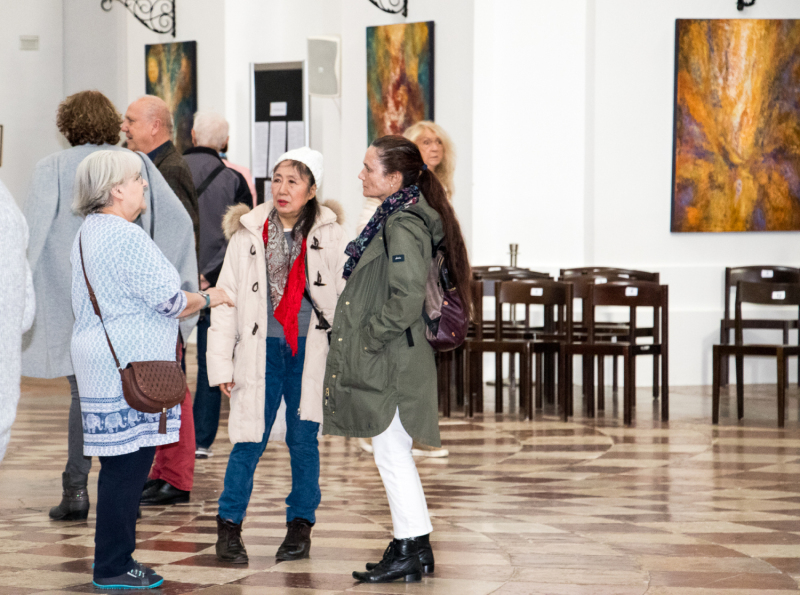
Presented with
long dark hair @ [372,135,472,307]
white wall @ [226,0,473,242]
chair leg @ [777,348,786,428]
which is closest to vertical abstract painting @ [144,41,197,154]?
white wall @ [226,0,473,242]

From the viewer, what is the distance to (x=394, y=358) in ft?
10.0

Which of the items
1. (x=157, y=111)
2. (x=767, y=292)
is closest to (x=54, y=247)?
(x=157, y=111)

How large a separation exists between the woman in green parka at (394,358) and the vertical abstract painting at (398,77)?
612 centimetres

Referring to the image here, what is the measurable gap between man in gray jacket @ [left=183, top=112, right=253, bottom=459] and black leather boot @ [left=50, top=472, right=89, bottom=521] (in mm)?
1222

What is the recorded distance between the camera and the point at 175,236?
385 centimetres

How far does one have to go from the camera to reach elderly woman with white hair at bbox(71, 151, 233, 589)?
2906 millimetres

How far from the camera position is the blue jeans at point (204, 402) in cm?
508

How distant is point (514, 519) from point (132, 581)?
152 cm

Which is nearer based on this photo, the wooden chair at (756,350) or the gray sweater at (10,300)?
the gray sweater at (10,300)

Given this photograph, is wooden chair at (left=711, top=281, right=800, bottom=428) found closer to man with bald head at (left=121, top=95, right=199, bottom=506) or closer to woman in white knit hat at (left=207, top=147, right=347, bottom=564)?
man with bald head at (left=121, top=95, right=199, bottom=506)

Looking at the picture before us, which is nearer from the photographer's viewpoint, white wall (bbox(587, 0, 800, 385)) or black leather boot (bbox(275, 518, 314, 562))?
black leather boot (bbox(275, 518, 314, 562))

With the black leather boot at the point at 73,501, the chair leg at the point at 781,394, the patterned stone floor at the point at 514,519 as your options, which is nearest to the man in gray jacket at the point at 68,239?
the black leather boot at the point at 73,501

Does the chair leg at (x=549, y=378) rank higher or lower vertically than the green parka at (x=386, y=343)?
lower

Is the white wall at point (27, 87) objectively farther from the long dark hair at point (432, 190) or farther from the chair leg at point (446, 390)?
the long dark hair at point (432, 190)
